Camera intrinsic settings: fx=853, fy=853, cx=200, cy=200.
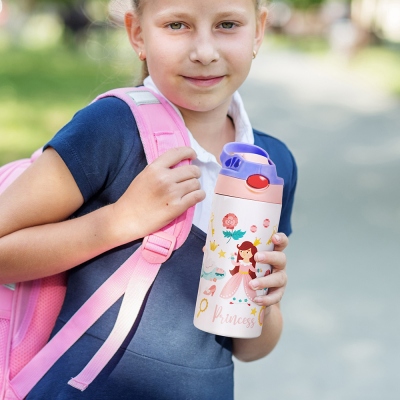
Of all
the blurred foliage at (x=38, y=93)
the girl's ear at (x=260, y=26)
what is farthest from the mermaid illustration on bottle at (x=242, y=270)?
→ the blurred foliage at (x=38, y=93)

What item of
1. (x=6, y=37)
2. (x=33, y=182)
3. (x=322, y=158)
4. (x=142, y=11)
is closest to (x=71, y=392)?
(x=33, y=182)

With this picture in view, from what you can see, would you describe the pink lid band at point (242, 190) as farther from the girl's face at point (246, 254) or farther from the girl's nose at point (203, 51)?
the girl's nose at point (203, 51)

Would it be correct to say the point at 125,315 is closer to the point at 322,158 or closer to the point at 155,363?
the point at 155,363

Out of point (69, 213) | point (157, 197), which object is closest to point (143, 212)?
point (157, 197)

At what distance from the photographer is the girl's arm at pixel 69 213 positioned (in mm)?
1896

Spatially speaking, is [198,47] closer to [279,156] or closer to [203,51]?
[203,51]

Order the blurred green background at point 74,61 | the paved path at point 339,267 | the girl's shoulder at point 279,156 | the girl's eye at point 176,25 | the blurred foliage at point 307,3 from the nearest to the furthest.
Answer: the girl's eye at point 176,25, the girl's shoulder at point 279,156, the blurred green background at point 74,61, the paved path at point 339,267, the blurred foliage at point 307,3

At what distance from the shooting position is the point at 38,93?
12547mm

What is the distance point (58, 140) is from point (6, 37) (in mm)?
26716

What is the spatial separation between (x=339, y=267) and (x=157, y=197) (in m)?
4.12

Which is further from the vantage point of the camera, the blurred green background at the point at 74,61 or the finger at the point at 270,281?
the blurred green background at the point at 74,61

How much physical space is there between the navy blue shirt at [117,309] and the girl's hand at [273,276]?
0.19 metres

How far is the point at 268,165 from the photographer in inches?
72.4

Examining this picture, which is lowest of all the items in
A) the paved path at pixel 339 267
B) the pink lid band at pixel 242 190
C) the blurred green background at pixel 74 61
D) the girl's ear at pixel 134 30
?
the blurred green background at pixel 74 61
